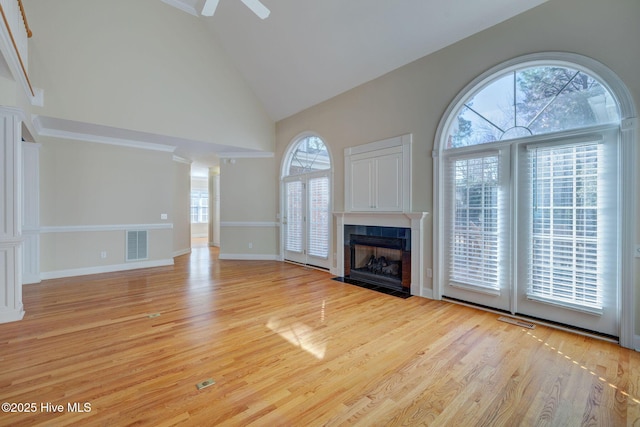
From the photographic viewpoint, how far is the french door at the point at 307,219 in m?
5.89

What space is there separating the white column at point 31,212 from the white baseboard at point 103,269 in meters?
0.24

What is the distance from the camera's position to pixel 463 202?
3.79 metres

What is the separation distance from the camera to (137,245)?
240 inches

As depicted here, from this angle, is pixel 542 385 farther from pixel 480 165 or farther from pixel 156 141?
pixel 156 141

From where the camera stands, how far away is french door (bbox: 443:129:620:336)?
9.04 feet

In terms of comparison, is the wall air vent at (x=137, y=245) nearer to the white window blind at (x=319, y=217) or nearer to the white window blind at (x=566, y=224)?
the white window blind at (x=319, y=217)

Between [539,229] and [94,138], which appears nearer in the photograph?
[539,229]

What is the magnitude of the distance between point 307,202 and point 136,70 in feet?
12.8

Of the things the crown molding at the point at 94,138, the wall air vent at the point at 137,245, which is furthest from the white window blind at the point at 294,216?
the wall air vent at the point at 137,245

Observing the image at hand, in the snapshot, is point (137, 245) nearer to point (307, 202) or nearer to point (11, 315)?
point (11, 315)

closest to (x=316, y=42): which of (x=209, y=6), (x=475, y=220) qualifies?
(x=209, y=6)

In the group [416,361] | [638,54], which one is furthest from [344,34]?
[416,361]

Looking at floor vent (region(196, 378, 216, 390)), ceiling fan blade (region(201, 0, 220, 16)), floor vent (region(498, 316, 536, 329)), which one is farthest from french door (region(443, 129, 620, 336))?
ceiling fan blade (region(201, 0, 220, 16))

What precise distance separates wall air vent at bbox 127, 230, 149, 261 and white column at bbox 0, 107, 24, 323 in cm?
278
